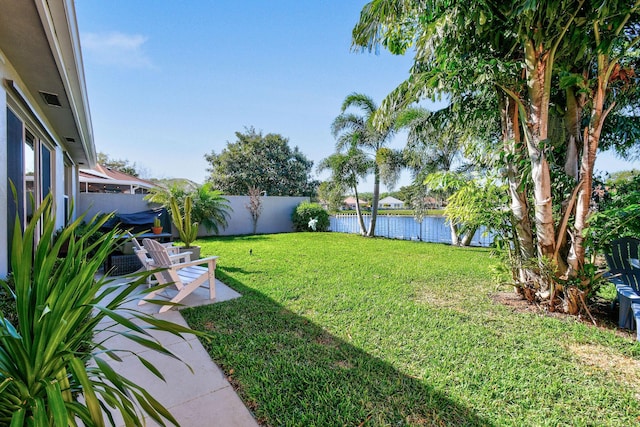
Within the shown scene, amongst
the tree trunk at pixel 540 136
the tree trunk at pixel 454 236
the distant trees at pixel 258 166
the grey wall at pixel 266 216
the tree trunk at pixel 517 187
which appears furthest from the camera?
the distant trees at pixel 258 166

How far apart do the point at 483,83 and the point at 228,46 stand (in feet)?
27.5

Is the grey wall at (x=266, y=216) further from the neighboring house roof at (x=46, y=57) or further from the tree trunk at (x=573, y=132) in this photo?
the tree trunk at (x=573, y=132)

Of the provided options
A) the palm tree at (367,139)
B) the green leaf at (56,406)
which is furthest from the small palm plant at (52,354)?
the palm tree at (367,139)

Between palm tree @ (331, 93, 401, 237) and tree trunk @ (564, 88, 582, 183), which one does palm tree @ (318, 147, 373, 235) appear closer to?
palm tree @ (331, 93, 401, 237)

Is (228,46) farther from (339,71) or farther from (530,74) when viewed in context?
(530,74)

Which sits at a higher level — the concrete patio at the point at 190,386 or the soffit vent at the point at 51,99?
the soffit vent at the point at 51,99

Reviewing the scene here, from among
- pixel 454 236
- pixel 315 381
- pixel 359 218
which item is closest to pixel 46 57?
pixel 315 381

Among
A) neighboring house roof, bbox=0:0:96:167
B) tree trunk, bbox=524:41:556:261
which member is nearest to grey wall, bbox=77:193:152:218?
neighboring house roof, bbox=0:0:96:167

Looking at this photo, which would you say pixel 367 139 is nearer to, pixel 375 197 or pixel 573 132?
pixel 375 197

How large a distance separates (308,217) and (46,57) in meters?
12.2

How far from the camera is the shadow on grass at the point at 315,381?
6.74 feet

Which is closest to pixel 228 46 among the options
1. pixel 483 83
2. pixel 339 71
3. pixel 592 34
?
pixel 339 71

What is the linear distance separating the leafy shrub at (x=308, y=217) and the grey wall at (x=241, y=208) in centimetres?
60

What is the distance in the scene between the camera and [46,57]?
10.2 ft
